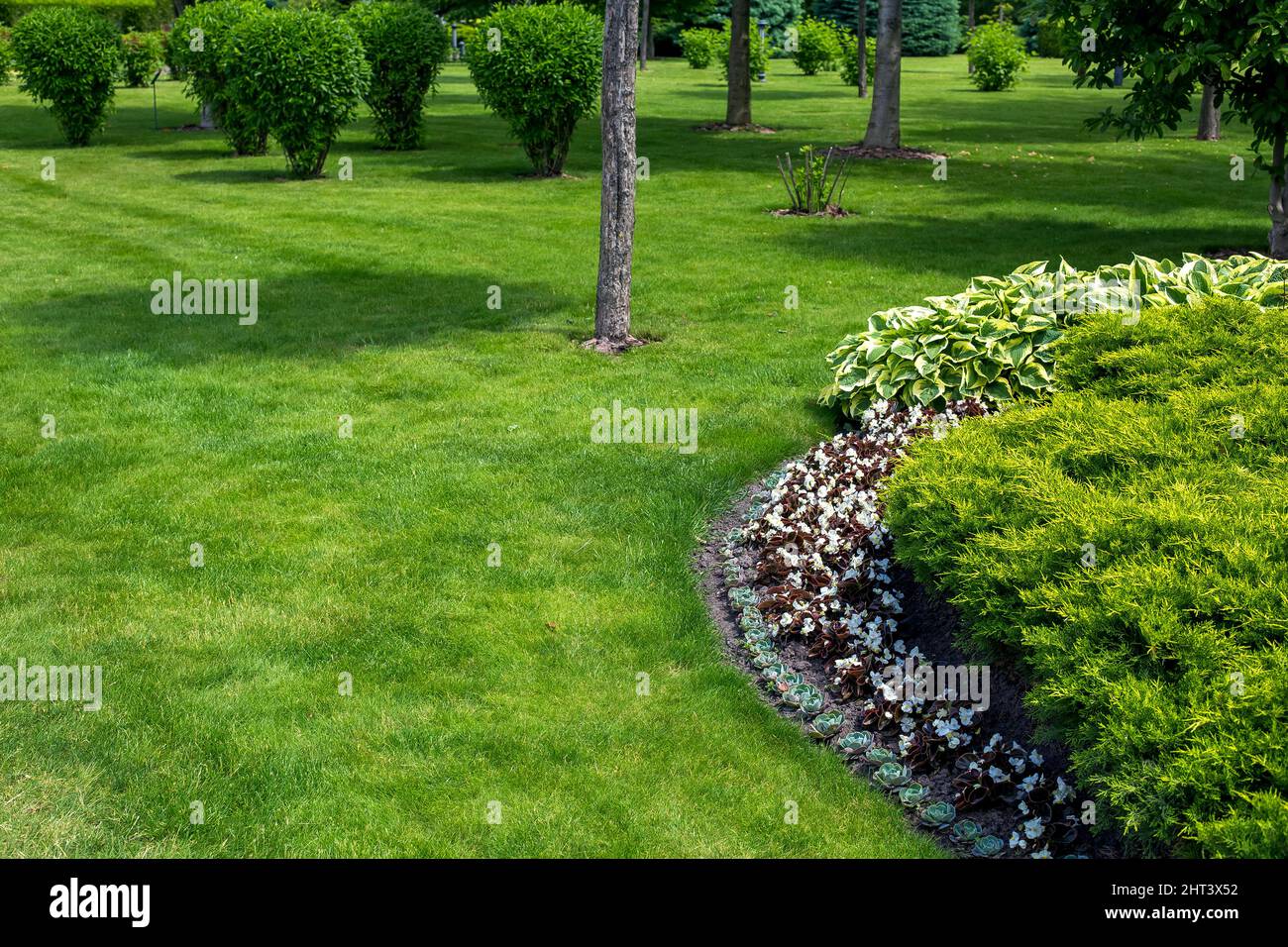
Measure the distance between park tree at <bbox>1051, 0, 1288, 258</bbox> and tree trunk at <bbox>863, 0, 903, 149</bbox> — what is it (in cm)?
890

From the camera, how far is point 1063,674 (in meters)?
4.31

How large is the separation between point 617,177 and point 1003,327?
12.8ft

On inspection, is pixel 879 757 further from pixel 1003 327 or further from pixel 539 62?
pixel 539 62

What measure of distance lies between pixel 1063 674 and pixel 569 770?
197 cm

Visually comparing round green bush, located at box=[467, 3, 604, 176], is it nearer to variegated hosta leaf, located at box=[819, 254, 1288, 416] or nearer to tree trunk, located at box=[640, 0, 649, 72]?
variegated hosta leaf, located at box=[819, 254, 1288, 416]

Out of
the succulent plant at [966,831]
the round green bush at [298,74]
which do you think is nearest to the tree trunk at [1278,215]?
the succulent plant at [966,831]

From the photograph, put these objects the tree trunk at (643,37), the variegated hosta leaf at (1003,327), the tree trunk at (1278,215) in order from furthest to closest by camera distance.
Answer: the tree trunk at (643,37) → the tree trunk at (1278,215) → the variegated hosta leaf at (1003,327)

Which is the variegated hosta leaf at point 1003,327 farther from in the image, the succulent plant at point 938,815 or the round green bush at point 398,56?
the round green bush at point 398,56

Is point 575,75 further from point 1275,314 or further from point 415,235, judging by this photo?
point 1275,314

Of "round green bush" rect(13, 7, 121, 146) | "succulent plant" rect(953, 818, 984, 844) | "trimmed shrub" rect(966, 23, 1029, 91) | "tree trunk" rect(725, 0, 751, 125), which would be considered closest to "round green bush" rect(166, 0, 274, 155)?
"round green bush" rect(13, 7, 121, 146)

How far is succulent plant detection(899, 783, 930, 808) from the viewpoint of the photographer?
16.0ft

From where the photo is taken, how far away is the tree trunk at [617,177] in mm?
10445

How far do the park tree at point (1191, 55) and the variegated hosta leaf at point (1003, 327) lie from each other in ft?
13.9

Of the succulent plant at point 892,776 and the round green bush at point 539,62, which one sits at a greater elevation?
the round green bush at point 539,62
